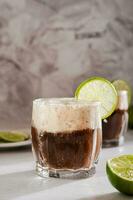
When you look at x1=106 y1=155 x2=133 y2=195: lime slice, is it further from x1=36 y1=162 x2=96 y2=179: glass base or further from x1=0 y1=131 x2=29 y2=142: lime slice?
x1=0 y1=131 x2=29 y2=142: lime slice

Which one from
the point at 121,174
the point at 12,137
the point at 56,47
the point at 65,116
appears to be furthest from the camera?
the point at 56,47

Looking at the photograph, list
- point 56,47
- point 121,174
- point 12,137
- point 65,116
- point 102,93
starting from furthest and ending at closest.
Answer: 1. point 56,47
2. point 12,137
3. point 102,93
4. point 65,116
5. point 121,174

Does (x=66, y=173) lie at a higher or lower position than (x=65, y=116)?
lower

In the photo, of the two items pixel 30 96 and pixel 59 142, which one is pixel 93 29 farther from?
pixel 59 142

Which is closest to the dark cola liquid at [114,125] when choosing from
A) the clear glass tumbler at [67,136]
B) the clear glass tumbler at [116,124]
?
the clear glass tumbler at [116,124]

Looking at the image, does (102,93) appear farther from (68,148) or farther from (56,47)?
(56,47)

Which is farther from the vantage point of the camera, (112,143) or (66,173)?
(112,143)

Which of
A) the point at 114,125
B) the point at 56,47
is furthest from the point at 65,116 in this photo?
the point at 56,47

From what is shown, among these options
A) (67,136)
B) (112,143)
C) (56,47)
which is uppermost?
(56,47)
